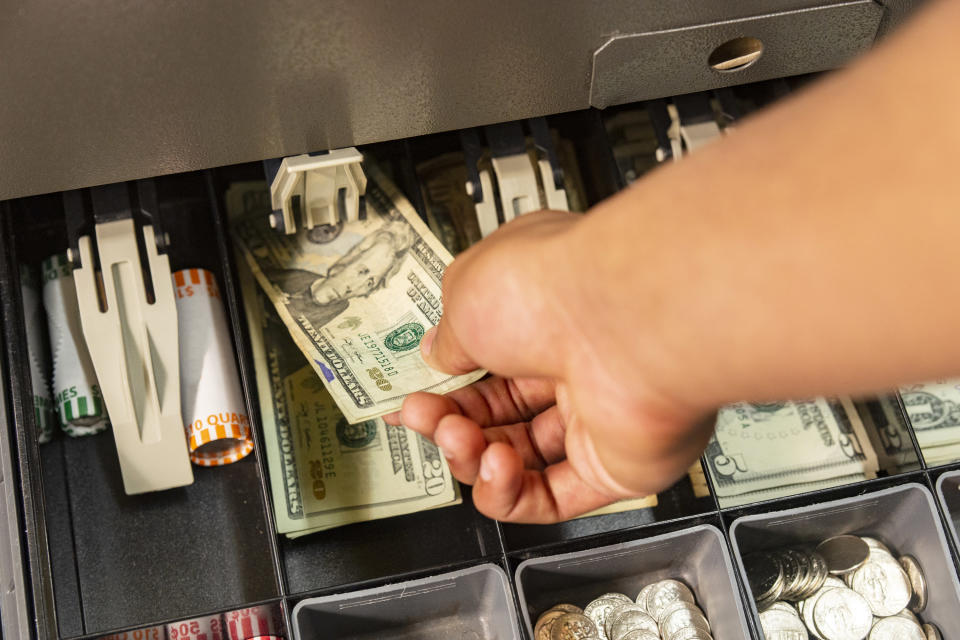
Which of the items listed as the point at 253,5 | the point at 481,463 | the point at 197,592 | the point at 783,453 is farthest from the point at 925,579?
the point at 253,5

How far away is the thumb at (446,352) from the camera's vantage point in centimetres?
98

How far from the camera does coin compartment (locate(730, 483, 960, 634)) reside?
4.22 feet

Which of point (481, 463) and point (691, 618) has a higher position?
point (481, 463)

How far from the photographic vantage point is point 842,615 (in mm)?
1348

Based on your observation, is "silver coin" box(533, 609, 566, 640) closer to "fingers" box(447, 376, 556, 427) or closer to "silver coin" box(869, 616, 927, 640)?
"fingers" box(447, 376, 556, 427)

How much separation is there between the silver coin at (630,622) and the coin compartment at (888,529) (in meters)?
0.18

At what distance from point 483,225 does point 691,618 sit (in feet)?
2.23

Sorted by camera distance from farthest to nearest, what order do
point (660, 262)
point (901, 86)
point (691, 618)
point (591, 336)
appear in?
point (691, 618) → point (591, 336) → point (660, 262) → point (901, 86)

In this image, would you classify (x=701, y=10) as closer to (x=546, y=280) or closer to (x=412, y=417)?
(x=546, y=280)

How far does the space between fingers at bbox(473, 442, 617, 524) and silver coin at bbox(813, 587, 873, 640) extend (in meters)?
0.62

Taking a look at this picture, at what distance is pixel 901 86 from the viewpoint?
532 mm

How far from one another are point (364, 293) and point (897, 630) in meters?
0.99

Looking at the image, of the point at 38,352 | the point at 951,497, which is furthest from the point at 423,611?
the point at 951,497

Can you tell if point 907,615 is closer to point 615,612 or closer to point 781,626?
point 781,626
